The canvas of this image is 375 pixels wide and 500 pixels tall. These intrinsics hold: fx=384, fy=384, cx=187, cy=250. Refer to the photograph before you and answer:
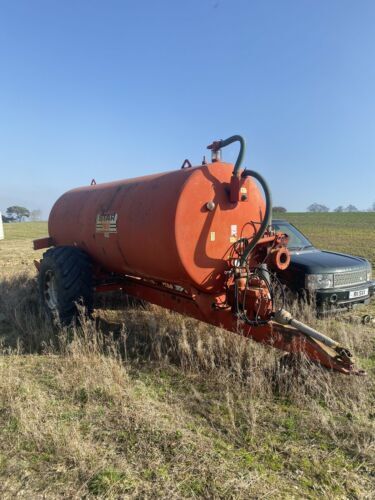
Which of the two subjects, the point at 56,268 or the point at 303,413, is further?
the point at 56,268

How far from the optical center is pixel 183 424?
2895 mm

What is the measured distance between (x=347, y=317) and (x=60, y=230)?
15.8 feet

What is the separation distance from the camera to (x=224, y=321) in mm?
3908

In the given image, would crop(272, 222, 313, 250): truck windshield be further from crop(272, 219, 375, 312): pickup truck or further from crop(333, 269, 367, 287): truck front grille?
crop(333, 269, 367, 287): truck front grille

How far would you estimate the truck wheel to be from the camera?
16.5ft

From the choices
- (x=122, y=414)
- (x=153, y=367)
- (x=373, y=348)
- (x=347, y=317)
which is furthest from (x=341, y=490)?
(x=347, y=317)

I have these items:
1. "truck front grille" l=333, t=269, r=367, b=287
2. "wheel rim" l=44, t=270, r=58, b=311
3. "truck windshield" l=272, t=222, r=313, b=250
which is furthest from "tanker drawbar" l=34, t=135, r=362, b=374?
"truck windshield" l=272, t=222, r=313, b=250

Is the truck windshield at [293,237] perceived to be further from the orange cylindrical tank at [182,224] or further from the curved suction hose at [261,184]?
the curved suction hose at [261,184]

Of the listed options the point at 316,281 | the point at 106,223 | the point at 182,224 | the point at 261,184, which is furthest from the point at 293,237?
the point at 182,224

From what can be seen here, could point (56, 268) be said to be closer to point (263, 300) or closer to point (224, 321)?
point (224, 321)

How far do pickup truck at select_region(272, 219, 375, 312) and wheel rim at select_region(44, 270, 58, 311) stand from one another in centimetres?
335

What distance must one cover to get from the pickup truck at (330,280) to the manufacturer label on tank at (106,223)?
106 inches

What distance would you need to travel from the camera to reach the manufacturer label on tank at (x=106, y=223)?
4793mm

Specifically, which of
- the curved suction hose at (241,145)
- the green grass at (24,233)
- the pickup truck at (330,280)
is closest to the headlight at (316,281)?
the pickup truck at (330,280)
